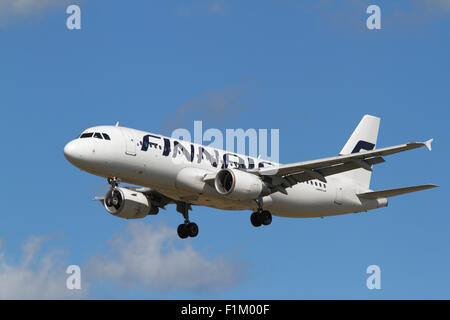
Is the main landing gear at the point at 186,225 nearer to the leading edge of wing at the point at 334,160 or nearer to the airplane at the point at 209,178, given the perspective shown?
the airplane at the point at 209,178

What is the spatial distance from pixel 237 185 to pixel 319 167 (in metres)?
4.80

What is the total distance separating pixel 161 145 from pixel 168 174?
1.56m

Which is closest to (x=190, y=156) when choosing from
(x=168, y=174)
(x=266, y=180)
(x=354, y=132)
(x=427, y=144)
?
(x=168, y=174)

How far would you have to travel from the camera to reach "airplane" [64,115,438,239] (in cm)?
4231

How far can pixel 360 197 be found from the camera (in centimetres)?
5294

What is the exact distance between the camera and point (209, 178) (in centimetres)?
4447

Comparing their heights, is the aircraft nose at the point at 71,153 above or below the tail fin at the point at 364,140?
below

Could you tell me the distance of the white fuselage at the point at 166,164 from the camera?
138 ft

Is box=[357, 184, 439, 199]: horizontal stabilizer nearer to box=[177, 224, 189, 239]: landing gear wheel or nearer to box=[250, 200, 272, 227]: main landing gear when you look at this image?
box=[250, 200, 272, 227]: main landing gear

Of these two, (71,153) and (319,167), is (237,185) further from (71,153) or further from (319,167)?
(71,153)

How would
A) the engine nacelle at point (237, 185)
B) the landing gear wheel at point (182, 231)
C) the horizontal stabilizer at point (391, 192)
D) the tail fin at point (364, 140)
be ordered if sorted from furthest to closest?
1. the tail fin at point (364, 140)
2. the landing gear wheel at point (182, 231)
3. the horizontal stabilizer at point (391, 192)
4. the engine nacelle at point (237, 185)

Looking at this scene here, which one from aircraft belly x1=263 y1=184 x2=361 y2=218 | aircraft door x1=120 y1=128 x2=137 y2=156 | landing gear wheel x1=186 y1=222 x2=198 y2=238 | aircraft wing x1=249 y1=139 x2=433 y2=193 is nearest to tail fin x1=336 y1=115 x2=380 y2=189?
aircraft belly x1=263 y1=184 x2=361 y2=218

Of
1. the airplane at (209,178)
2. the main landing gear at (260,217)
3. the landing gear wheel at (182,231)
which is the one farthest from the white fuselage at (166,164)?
the landing gear wheel at (182,231)

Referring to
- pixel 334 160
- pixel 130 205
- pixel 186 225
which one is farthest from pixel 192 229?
pixel 334 160
